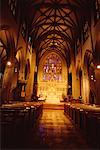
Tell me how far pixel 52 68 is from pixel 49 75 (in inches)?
65.1

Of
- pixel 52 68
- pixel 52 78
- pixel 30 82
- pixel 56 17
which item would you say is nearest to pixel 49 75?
pixel 52 78

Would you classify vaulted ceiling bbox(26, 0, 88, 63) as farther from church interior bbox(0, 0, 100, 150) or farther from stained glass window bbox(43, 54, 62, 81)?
stained glass window bbox(43, 54, 62, 81)

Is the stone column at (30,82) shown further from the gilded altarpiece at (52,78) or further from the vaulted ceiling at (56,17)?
the gilded altarpiece at (52,78)

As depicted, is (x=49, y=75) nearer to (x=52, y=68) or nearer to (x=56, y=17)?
(x=52, y=68)

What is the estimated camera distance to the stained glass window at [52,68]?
32125 mm

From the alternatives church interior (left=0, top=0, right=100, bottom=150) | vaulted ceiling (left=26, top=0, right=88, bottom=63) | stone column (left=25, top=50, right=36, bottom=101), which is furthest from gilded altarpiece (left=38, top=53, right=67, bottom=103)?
stone column (left=25, top=50, right=36, bottom=101)

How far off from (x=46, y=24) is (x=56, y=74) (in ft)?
41.5

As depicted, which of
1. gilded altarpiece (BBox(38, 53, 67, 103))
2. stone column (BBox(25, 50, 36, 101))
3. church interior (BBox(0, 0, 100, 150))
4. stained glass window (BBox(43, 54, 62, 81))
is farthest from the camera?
stained glass window (BBox(43, 54, 62, 81))

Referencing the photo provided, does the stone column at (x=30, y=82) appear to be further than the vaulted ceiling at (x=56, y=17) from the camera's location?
Yes

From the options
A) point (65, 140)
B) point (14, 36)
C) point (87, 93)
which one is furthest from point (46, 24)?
point (65, 140)

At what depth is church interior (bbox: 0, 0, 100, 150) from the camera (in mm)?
4855

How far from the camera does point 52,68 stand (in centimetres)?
3288

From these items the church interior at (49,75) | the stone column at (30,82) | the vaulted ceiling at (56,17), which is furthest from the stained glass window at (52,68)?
the stone column at (30,82)

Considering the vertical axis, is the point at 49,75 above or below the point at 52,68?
below
